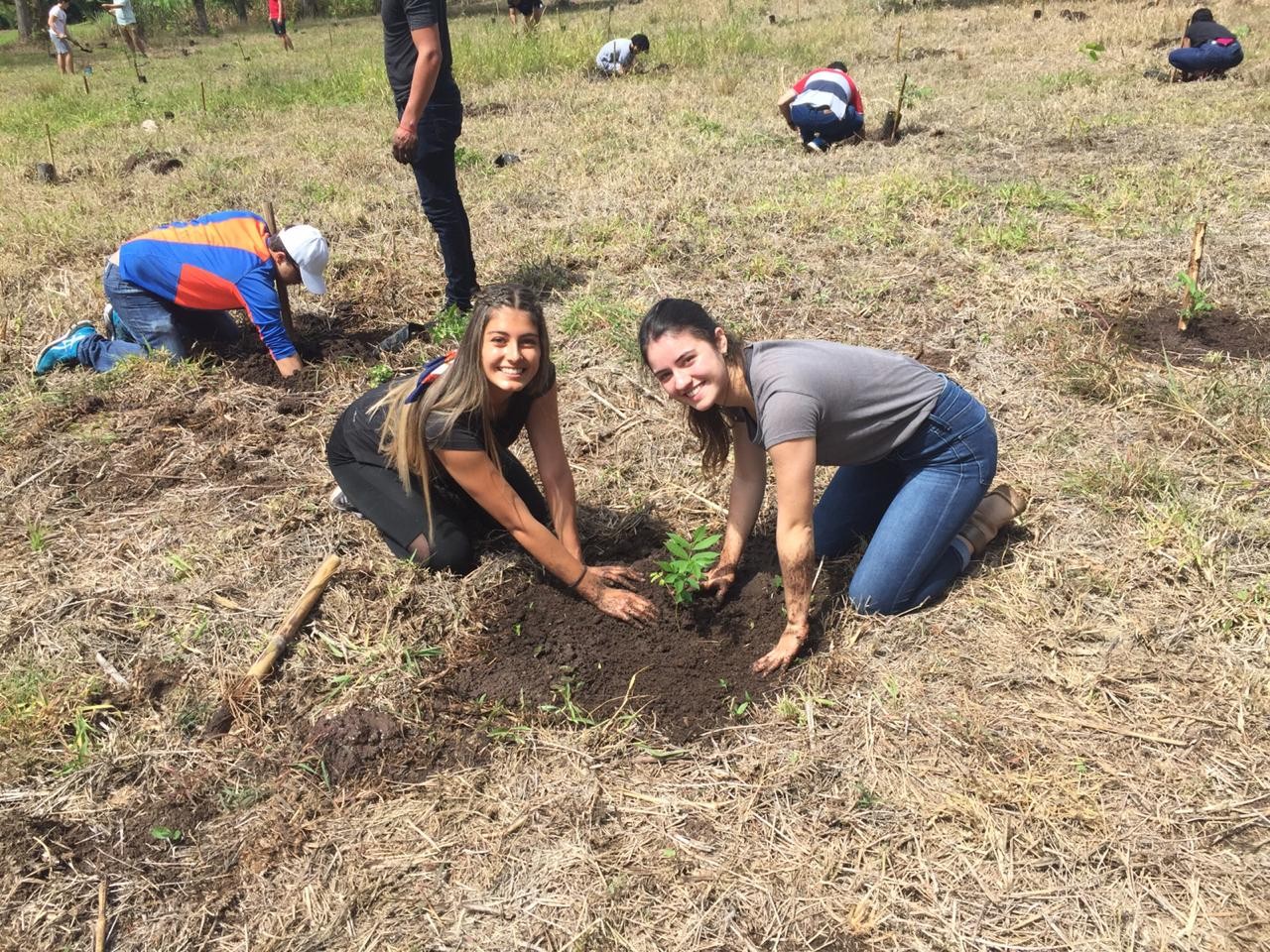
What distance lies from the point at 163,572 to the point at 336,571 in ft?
2.21

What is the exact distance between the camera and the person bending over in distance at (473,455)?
279cm

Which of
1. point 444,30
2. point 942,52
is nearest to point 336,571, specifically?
point 444,30

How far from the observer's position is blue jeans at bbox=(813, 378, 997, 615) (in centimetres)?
286

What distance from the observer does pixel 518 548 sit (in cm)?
337

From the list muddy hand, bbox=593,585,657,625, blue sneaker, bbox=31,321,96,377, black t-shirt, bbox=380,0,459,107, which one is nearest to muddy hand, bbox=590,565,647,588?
muddy hand, bbox=593,585,657,625

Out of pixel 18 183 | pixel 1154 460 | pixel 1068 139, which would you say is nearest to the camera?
pixel 1154 460

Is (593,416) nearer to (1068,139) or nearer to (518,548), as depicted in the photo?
(518,548)

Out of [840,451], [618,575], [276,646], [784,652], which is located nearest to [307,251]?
[276,646]

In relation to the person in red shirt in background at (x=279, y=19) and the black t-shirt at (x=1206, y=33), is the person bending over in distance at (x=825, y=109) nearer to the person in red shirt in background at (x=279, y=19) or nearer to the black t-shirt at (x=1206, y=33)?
the black t-shirt at (x=1206, y=33)

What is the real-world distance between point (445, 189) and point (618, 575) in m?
2.78

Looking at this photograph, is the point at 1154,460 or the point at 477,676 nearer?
the point at 477,676

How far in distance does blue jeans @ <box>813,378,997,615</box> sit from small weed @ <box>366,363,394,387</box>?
271 cm

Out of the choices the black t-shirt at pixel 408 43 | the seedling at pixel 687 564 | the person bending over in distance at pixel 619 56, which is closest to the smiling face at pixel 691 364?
A: the seedling at pixel 687 564

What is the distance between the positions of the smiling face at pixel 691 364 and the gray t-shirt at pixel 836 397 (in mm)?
156
